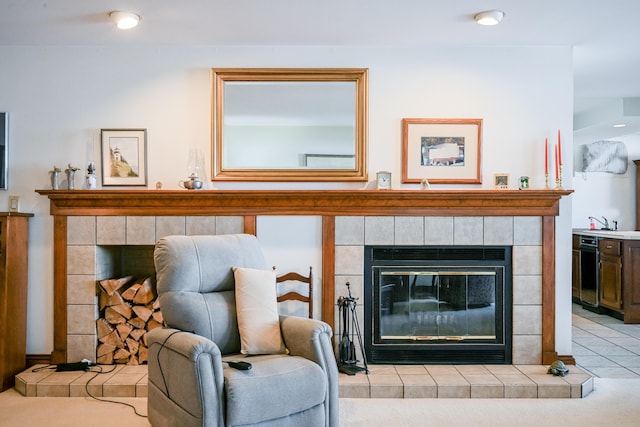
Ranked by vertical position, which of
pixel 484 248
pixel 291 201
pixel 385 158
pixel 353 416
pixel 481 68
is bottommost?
pixel 353 416

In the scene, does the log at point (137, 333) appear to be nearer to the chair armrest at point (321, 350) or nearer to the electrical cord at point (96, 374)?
the electrical cord at point (96, 374)

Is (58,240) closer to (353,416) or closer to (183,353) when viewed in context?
(183,353)

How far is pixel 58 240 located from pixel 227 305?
1534 millimetres

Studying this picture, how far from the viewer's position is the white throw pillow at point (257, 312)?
284cm

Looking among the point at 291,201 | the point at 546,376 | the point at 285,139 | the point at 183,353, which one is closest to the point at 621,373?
the point at 546,376

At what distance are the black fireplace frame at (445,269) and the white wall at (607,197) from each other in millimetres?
4039

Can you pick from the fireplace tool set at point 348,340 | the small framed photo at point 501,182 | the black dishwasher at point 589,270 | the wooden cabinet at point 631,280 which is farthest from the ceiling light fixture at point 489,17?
the black dishwasher at point 589,270

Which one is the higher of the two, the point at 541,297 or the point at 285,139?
the point at 285,139

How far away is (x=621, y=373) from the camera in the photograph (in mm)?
3830

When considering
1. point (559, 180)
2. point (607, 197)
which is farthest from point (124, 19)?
point (607, 197)

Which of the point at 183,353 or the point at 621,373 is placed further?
the point at 621,373

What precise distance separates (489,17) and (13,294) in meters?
3.48

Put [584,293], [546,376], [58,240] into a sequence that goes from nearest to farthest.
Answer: [546,376], [58,240], [584,293]

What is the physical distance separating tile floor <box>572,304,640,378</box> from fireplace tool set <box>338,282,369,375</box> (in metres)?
1.67
